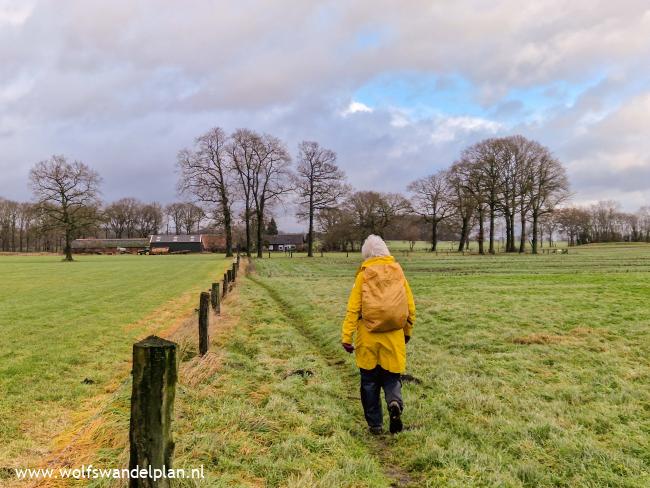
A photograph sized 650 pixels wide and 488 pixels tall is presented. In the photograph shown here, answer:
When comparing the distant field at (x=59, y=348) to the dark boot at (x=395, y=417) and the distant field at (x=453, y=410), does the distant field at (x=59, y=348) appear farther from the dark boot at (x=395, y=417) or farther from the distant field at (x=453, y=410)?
the dark boot at (x=395, y=417)

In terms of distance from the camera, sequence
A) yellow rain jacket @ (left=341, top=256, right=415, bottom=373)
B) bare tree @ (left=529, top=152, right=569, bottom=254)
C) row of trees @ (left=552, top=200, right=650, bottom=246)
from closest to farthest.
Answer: yellow rain jacket @ (left=341, top=256, right=415, bottom=373)
bare tree @ (left=529, top=152, right=569, bottom=254)
row of trees @ (left=552, top=200, right=650, bottom=246)

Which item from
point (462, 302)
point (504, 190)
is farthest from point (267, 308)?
point (504, 190)

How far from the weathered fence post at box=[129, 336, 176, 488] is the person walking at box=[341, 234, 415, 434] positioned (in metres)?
2.48

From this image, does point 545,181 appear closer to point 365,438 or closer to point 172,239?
point 365,438

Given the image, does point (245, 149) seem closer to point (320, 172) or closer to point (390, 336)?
point (320, 172)

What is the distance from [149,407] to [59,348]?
25.0 feet

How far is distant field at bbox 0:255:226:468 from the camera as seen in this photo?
17.6 ft

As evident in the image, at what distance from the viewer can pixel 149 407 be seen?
3.06m

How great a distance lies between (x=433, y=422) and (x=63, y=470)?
4.05 meters

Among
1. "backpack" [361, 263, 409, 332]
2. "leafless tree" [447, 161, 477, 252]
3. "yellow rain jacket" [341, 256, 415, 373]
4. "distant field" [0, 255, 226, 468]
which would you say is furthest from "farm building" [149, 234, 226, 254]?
"backpack" [361, 263, 409, 332]

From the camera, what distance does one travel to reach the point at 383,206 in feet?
242

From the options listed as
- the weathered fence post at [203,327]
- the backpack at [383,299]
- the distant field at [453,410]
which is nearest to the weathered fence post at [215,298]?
the distant field at [453,410]

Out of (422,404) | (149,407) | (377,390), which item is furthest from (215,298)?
(149,407)

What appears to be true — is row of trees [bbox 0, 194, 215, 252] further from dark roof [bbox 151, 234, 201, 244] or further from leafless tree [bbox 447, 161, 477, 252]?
leafless tree [bbox 447, 161, 477, 252]
